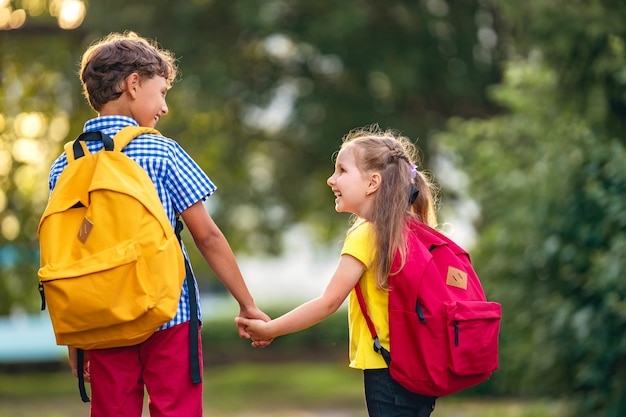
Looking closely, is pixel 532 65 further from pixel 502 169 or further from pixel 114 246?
pixel 114 246

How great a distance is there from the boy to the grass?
5.35m

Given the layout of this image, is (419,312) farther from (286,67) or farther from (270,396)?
(270,396)

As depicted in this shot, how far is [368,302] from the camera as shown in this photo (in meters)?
3.61

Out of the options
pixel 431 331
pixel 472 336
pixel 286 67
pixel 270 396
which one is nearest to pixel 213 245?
pixel 431 331

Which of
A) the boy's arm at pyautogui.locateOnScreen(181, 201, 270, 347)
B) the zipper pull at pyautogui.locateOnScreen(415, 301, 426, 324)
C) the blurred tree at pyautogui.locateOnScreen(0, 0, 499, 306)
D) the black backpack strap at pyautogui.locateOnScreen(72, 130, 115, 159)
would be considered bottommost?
the zipper pull at pyautogui.locateOnScreen(415, 301, 426, 324)

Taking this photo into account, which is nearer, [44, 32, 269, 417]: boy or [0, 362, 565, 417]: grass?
[44, 32, 269, 417]: boy

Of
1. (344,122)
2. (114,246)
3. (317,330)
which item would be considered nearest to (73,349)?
(114,246)

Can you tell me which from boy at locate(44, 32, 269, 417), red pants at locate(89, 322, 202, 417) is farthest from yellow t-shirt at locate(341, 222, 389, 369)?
red pants at locate(89, 322, 202, 417)

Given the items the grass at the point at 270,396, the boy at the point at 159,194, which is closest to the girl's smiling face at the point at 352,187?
the boy at the point at 159,194

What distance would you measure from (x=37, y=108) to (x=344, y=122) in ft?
14.3

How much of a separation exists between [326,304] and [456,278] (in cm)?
48

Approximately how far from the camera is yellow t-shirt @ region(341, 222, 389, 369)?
11.7 feet

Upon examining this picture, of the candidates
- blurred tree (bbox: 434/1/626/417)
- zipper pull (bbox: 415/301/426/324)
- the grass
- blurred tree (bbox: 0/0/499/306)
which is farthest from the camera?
blurred tree (bbox: 0/0/499/306)

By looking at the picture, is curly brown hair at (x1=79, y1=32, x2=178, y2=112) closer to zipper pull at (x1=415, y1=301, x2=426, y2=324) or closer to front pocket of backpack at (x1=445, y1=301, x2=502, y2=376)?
zipper pull at (x1=415, y1=301, x2=426, y2=324)
